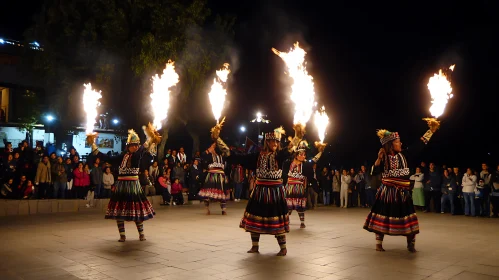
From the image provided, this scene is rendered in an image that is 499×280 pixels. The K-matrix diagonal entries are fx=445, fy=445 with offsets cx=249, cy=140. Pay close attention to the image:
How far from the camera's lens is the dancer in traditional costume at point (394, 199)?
23.8ft

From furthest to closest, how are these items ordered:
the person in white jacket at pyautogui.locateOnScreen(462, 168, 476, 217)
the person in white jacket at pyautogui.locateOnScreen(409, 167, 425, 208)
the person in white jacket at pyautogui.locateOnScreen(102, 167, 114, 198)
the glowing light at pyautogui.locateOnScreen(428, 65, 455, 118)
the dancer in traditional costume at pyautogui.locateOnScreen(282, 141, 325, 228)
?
the person in white jacket at pyautogui.locateOnScreen(409, 167, 425, 208)
the person in white jacket at pyautogui.locateOnScreen(102, 167, 114, 198)
the person in white jacket at pyautogui.locateOnScreen(462, 168, 476, 217)
the dancer in traditional costume at pyautogui.locateOnScreen(282, 141, 325, 228)
the glowing light at pyautogui.locateOnScreen(428, 65, 455, 118)

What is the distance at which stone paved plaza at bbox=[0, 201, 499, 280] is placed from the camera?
5.78 metres

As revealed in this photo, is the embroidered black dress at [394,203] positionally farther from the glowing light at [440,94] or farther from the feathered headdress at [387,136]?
the glowing light at [440,94]

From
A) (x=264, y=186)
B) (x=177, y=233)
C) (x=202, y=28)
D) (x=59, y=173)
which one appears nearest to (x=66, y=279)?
→ (x=264, y=186)

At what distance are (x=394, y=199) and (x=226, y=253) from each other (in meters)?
2.90

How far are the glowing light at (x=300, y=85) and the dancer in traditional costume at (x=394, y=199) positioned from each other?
1.41m

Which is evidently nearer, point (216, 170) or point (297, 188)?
point (297, 188)

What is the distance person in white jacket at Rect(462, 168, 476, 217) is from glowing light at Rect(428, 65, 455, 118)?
739cm

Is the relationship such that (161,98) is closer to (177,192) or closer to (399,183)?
(399,183)

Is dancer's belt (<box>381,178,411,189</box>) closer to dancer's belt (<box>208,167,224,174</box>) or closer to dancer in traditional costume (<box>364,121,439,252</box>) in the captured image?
dancer in traditional costume (<box>364,121,439,252</box>)

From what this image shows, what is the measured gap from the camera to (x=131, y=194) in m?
8.37

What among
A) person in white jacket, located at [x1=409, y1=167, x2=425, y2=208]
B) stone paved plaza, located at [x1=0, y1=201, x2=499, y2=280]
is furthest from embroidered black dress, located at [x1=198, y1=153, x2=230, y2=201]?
person in white jacket, located at [x1=409, y1=167, x2=425, y2=208]

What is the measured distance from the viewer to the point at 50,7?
1898 cm

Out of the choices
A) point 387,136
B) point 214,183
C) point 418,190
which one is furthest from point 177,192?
point 387,136
